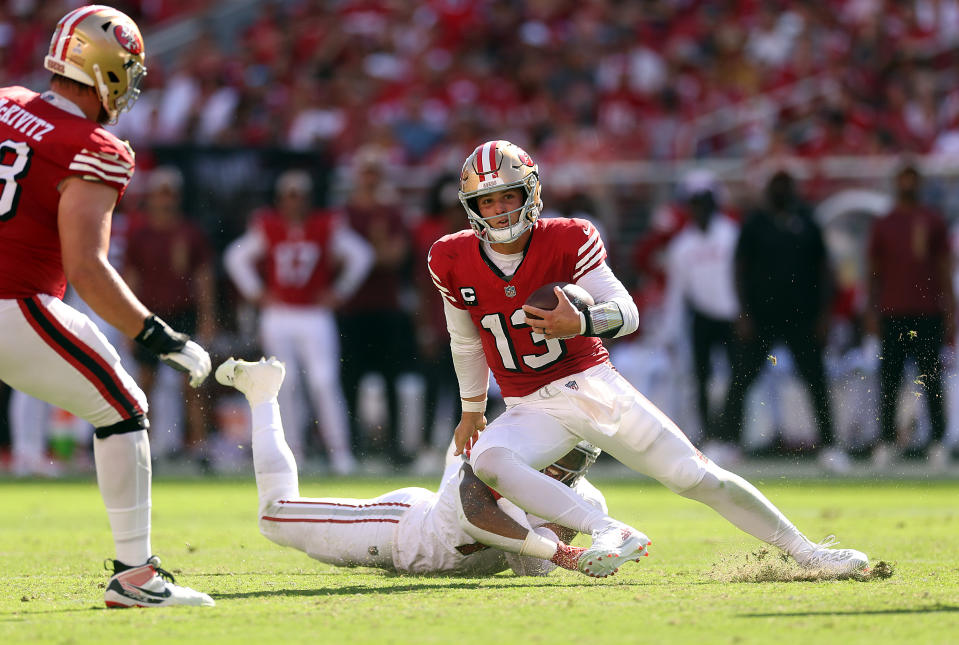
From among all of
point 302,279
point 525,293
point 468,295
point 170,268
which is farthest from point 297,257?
point 525,293

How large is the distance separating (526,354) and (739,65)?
9.68 m

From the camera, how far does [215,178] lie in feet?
39.8

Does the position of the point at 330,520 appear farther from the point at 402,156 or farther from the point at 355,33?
the point at 355,33

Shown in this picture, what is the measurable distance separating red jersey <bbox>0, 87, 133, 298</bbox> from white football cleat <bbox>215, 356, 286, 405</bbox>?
4.06 ft

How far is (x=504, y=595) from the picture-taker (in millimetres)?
4789

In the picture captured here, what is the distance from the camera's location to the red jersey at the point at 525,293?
534 centimetres

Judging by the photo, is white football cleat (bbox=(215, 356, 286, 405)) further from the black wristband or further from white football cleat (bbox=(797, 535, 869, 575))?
white football cleat (bbox=(797, 535, 869, 575))

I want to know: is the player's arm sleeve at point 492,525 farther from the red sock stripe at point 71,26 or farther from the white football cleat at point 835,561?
the red sock stripe at point 71,26

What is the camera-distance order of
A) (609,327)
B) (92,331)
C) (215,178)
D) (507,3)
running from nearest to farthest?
(92,331) < (609,327) < (215,178) < (507,3)

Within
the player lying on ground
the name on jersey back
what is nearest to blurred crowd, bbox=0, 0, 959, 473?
the player lying on ground

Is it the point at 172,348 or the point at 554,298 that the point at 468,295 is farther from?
A: the point at 172,348

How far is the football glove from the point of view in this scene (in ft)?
14.4

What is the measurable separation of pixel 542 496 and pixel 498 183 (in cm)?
119

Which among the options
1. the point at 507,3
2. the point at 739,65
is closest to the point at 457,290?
the point at 739,65
